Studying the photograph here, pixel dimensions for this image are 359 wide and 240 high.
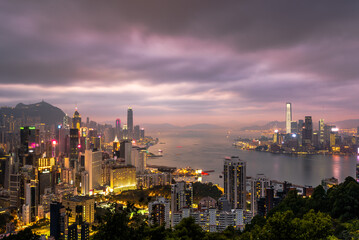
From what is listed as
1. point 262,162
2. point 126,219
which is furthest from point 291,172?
point 126,219

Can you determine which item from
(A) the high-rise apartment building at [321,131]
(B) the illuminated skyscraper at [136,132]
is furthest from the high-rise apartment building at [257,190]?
(B) the illuminated skyscraper at [136,132]

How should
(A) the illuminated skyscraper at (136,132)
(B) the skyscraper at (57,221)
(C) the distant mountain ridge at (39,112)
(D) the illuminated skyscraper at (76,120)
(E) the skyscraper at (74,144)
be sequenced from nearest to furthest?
(B) the skyscraper at (57,221), (E) the skyscraper at (74,144), (C) the distant mountain ridge at (39,112), (D) the illuminated skyscraper at (76,120), (A) the illuminated skyscraper at (136,132)

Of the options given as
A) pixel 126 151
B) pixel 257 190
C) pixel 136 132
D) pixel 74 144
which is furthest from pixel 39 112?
pixel 257 190

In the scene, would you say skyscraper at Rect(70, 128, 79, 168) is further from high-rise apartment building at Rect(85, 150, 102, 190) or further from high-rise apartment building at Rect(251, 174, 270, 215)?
high-rise apartment building at Rect(251, 174, 270, 215)

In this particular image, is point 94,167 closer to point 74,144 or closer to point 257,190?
point 74,144

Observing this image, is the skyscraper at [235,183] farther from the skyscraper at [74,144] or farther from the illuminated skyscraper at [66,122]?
the illuminated skyscraper at [66,122]

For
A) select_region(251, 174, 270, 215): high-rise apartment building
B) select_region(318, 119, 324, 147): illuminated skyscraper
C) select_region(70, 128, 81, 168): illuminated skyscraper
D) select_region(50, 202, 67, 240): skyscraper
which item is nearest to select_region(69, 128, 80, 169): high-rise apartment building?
select_region(70, 128, 81, 168): illuminated skyscraper
